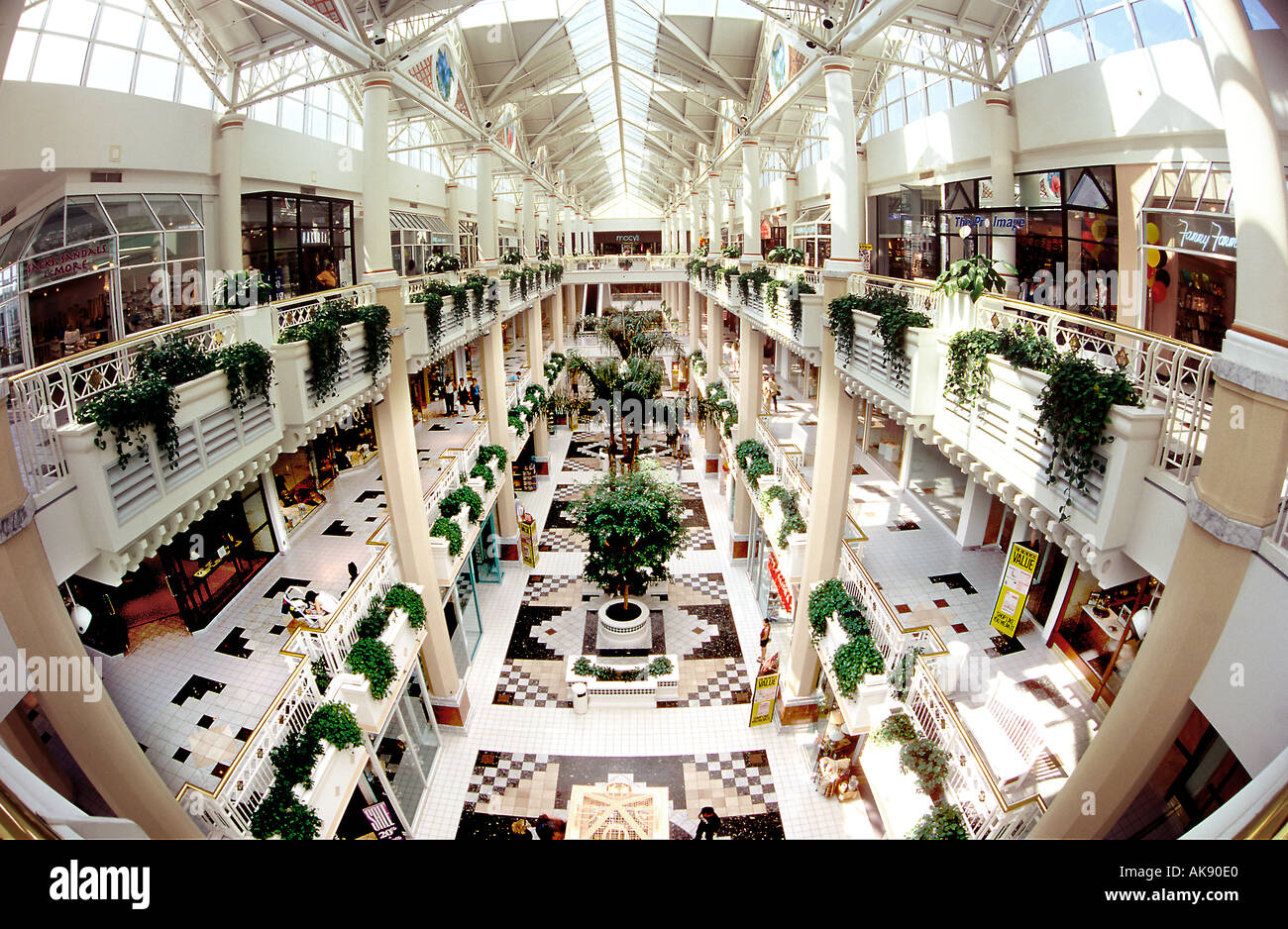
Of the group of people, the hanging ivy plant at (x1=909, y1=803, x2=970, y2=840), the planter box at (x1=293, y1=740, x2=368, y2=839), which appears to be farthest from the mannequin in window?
the hanging ivy plant at (x1=909, y1=803, x2=970, y2=840)

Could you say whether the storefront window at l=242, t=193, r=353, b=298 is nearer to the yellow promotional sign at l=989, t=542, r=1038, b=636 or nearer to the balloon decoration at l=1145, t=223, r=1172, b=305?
the yellow promotional sign at l=989, t=542, r=1038, b=636

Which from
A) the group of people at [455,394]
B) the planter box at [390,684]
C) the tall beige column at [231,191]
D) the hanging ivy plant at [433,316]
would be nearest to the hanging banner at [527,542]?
the group of people at [455,394]

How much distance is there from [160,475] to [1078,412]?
23.6 ft

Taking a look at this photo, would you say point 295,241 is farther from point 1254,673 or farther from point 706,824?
point 1254,673

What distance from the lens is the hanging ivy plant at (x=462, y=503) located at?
13.3m

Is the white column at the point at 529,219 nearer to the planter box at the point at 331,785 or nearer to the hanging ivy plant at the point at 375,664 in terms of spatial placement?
the hanging ivy plant at the point at 375,664

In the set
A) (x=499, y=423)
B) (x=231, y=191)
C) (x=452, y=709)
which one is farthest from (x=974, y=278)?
(x=499, y=423)

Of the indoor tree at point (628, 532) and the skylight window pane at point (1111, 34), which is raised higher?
the skylight window pane at point (1111, 34)

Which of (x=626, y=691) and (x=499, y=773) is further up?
(x=626, y=691)

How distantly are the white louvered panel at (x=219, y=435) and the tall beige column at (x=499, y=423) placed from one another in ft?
37.2

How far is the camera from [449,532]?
12547 millimetres

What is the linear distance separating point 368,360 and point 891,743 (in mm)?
8617
